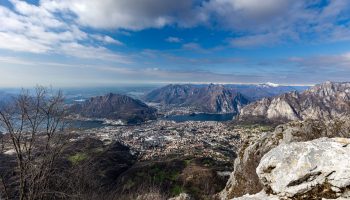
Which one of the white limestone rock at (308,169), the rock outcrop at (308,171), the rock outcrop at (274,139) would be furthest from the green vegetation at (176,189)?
the white limestone rock at (308,169)

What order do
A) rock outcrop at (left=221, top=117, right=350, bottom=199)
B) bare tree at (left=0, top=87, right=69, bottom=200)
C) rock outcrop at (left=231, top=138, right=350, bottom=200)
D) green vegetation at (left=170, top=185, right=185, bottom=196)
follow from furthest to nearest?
green vegetation at (left=170, top=185, right=185, bottom=196), rock outcrop at (left=221, top=117, right=350, bottom=199), bare tree at (left=0, top=87, right=69, bottom=200), rock outcrop at (left=231, top=138, right=350, bottom=200)

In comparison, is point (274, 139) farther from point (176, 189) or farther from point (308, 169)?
point (176, 189)

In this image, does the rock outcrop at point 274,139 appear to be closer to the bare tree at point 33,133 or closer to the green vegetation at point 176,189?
the bare tree at point 33,133

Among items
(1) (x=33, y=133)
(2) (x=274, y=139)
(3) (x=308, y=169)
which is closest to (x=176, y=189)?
(2) (x=274, y=139)

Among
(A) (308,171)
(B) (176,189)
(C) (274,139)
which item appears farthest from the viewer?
(B) (176,189)

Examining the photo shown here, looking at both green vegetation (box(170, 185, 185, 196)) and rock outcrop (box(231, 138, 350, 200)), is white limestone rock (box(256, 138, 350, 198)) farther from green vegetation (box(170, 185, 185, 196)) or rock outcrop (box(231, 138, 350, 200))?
green vegetation (box(170, 185, 185, 196))

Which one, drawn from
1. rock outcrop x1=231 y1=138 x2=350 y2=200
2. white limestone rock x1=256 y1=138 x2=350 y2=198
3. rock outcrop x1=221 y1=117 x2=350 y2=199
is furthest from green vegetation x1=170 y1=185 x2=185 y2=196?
white limestone rock x1=256 y1=138 x2=350 y2=198
